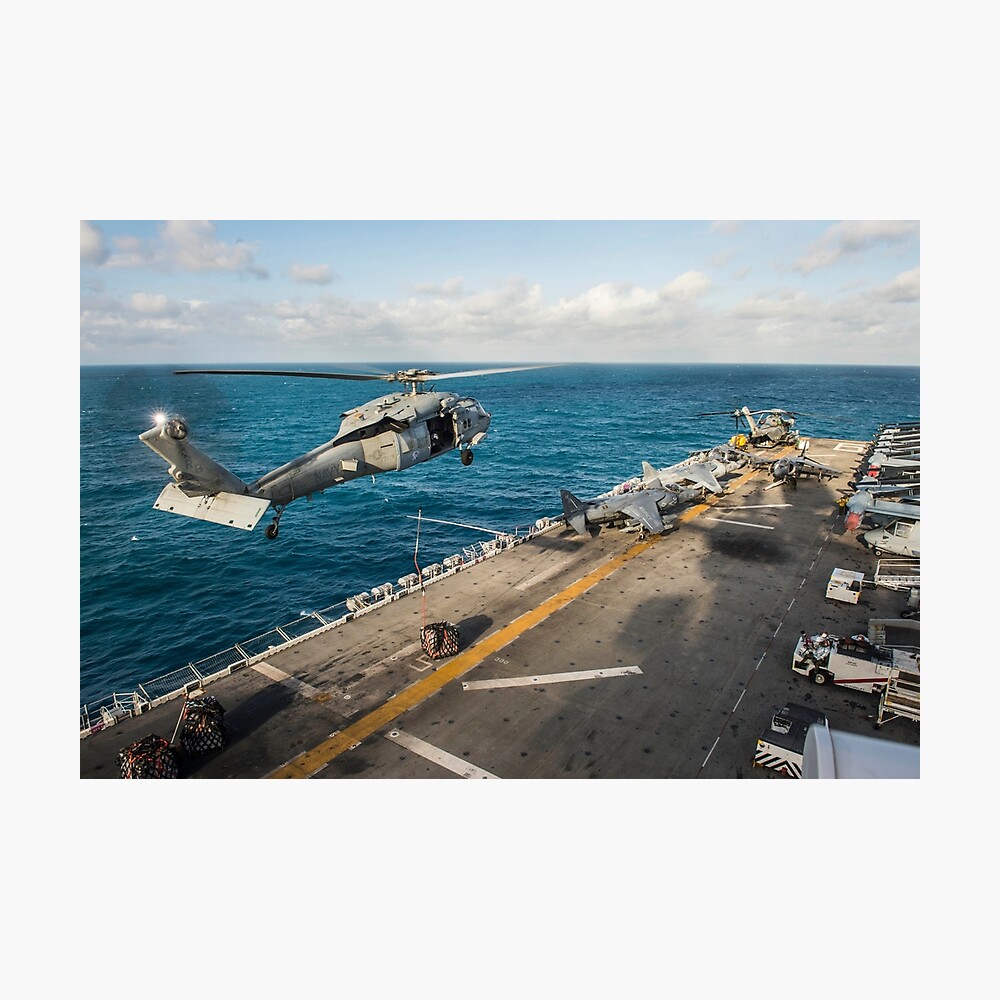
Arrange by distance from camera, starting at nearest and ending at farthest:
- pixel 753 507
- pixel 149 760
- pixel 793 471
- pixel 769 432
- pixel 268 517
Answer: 1. pixel 149 760
2. pixel 753 507
3. pixel 793 471
4. pixel 268 517
5. pixel 769 432

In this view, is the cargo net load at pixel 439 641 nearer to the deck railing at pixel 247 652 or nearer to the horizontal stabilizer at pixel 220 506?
the deck railing at pixel 247 652

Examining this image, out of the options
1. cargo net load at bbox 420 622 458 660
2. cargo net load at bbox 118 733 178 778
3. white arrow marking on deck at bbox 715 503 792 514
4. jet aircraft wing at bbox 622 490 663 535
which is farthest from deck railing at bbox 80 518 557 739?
white arrow marking on deck at bbox 715 503 792 514

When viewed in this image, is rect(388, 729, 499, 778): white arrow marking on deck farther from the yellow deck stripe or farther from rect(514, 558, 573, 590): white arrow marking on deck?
rect(514, 558, 573, 590): white arrow marking on deck

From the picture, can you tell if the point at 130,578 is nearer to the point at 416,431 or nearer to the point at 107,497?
the point at 107,497

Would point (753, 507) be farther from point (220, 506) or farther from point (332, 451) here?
point (220, 506)

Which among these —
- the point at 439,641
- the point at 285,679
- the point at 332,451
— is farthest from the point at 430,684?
the point at 332,451

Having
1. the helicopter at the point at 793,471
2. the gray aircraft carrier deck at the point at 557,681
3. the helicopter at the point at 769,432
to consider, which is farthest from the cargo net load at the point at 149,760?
the helicopter at the point at 769,432
